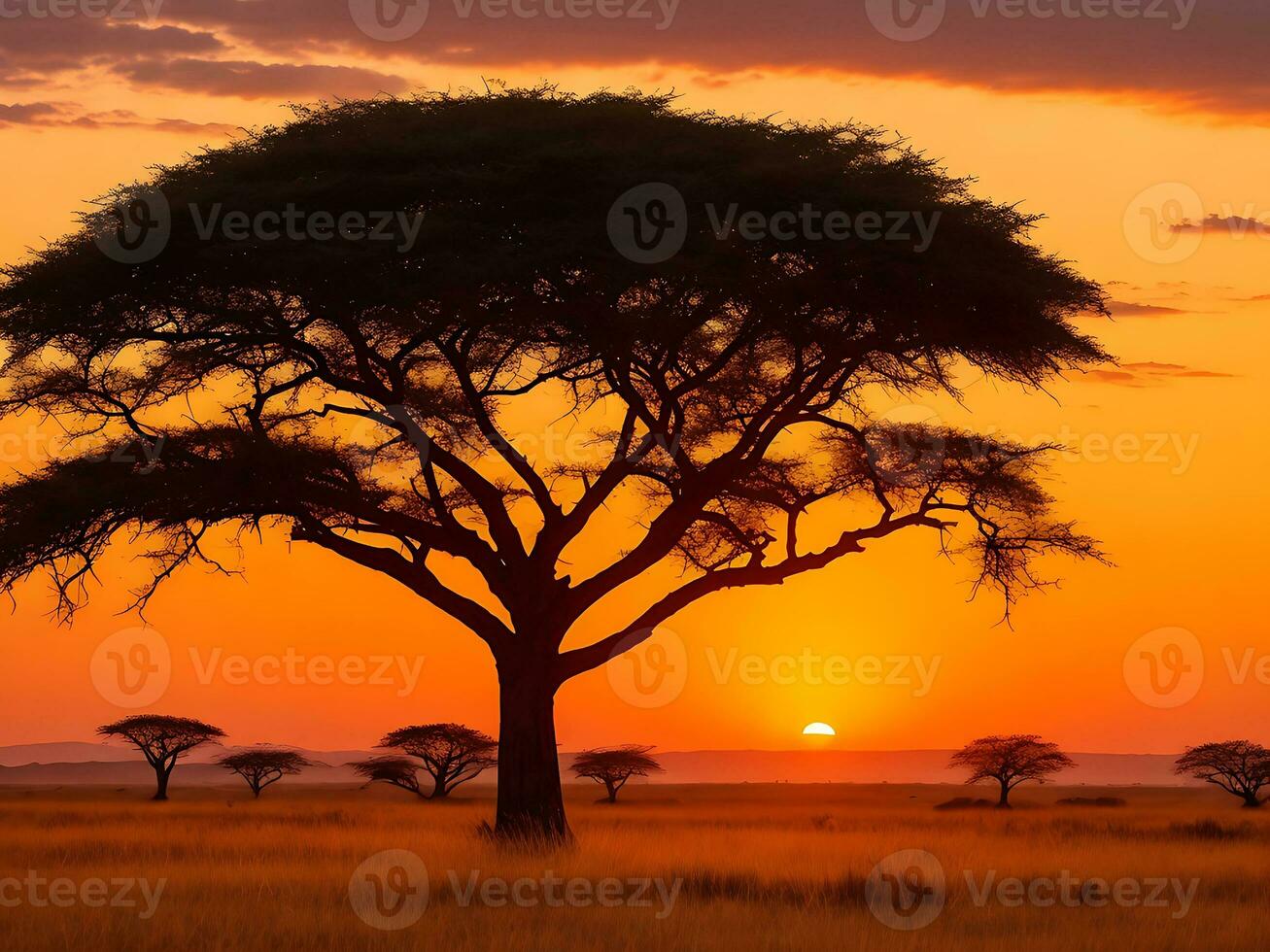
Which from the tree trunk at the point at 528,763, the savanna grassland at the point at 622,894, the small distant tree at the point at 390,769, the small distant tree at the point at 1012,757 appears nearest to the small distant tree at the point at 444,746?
the small distant tree at the point at 390,769

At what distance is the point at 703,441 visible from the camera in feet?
84.7

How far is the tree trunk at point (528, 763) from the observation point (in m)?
23.3

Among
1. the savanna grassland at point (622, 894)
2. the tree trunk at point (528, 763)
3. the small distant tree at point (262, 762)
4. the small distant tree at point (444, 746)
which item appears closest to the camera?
the savanna grassland at point (622, 894)

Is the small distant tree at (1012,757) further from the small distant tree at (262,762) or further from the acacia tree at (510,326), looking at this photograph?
the acacia tree at (510,326)

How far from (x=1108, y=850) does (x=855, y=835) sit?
16.7 feet

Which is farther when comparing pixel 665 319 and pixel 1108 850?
pixel 1108 850

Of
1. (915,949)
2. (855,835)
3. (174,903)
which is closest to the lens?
(915,949)

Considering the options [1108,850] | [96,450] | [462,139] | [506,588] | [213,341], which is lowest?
[1108,850]

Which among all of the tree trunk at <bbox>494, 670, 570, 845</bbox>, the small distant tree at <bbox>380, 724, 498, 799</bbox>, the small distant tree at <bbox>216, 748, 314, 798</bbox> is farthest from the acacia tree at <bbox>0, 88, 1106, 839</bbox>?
the small distant tree at <bbox>216, 748, 314, 798</bbox>

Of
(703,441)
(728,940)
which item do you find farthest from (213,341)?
(728,940)

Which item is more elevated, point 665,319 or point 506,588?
point 665,319

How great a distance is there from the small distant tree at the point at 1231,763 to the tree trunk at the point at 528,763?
156 ft

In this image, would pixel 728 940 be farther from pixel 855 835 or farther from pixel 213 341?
pixel 855 835

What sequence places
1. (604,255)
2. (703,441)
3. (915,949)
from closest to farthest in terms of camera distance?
(915,949), (604,255), (703,441)
